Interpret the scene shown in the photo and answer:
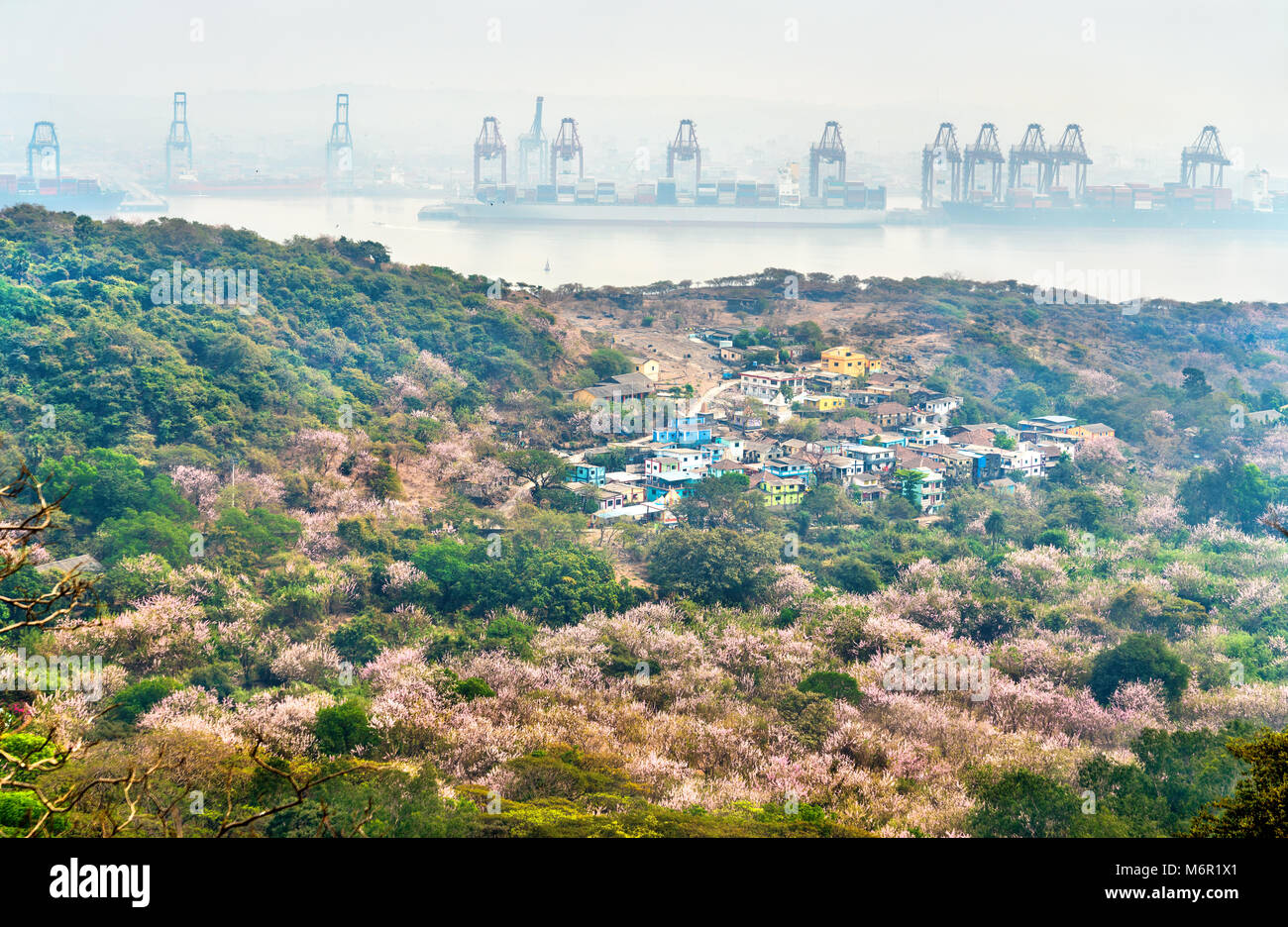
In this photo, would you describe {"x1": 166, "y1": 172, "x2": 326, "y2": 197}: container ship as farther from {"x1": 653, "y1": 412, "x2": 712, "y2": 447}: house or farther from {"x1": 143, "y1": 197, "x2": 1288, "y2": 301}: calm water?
{"x1": 653, "y1": 412, "x2": 712, "y2": 447}: house

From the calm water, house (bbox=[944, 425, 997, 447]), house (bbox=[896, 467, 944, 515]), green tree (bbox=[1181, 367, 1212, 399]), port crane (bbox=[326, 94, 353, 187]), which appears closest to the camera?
house (bbox=[896, 467, 944, 515])

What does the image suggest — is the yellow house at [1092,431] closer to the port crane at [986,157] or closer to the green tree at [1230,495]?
the green tree at [1230,495]

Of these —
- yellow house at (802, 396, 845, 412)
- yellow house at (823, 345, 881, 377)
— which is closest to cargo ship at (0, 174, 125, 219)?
yellow house at (823, 345, 881, 377)

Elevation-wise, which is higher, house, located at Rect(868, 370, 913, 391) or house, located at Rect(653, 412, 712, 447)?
house, located at Rect(868, 370, 913, 391)

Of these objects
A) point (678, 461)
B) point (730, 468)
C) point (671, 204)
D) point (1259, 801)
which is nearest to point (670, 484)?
point (678, 461)

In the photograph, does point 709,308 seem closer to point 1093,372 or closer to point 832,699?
point 1093,372

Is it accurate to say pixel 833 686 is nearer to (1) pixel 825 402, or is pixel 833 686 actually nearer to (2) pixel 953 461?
(2) pixel 953 461
